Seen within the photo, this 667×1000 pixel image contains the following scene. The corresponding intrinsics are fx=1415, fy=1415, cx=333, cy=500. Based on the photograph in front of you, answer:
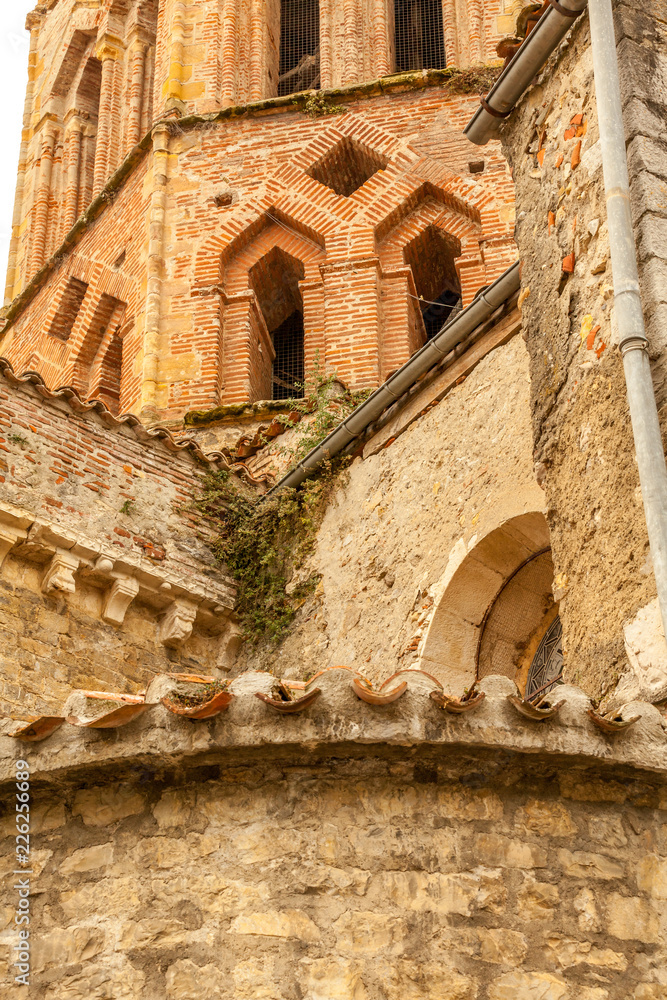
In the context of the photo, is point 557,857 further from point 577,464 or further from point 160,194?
point 160,194

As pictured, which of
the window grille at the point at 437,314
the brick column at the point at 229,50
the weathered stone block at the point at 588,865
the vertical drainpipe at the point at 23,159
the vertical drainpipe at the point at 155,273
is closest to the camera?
the weathered stone block at the point at 588,865

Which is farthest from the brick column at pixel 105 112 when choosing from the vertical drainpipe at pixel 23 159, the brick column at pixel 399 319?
the brick column at pixel 399 319

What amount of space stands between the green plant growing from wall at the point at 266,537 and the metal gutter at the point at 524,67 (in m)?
3.11

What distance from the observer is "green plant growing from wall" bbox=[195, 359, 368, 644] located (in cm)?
981

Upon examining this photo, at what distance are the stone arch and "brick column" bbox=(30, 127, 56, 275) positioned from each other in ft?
41.5

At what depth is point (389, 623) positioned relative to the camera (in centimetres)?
861

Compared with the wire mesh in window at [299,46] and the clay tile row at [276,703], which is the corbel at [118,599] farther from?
A: the wire mesh in window at [299,46]

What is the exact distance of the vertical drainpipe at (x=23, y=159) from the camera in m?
20.0

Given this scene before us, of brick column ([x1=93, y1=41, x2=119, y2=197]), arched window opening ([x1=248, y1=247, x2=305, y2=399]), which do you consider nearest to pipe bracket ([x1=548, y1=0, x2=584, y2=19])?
arched window opening ([x1=248, y1=247, x2=305, y2=399])

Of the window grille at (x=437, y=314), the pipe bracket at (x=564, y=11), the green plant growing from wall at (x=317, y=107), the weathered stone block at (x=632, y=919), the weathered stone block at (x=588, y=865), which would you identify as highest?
the green plant growing from wall at (x=317, y=107)

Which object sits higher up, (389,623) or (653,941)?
(389,623)

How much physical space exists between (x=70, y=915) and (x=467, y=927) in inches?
53.8

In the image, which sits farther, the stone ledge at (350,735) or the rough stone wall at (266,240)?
the rough stone wall at (266,240)

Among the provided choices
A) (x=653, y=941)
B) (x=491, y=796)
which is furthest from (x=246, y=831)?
(x=653, y=941)
